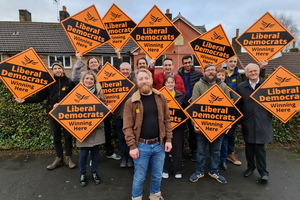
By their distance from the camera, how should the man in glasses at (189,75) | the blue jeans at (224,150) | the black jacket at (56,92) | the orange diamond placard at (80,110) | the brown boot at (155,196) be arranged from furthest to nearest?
the man in glasses at (189,75) → the blue jeans at (224,150) → the black jacket at (56,92) → the orange diamond placard at (80,110) → the brown boot at (155,196)

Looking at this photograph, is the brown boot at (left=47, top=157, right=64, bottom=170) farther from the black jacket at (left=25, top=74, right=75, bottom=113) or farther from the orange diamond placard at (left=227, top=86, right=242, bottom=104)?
the orange diamond placard at (left=227, top=86, right=242, bottom=104)

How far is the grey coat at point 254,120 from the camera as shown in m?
3.52

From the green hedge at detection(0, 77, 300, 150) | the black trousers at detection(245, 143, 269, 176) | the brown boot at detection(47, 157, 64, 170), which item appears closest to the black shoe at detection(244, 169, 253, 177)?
the black trousers at detection(245, 143, 269, 176)

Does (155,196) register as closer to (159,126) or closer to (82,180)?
(159,126)

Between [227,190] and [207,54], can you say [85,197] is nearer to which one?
[227,190]

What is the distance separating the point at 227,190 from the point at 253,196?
1.33 feet

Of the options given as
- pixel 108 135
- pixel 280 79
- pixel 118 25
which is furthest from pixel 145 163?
pixel 118 25

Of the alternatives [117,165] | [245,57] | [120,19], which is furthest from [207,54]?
[245,57]

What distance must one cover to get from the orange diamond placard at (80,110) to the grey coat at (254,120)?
104 inches

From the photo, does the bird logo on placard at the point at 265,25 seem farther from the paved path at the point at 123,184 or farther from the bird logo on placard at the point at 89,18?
the bird logo on placard at the point at 89,18

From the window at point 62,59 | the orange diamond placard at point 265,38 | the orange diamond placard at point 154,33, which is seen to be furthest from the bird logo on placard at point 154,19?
the window at point 62,59

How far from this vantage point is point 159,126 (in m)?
2.71

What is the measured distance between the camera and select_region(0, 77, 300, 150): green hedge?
4.75 m

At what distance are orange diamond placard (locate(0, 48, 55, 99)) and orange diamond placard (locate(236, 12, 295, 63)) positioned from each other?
4330 mm
